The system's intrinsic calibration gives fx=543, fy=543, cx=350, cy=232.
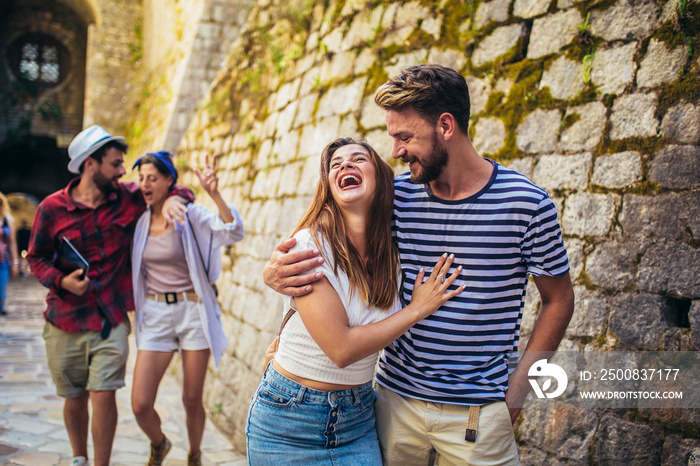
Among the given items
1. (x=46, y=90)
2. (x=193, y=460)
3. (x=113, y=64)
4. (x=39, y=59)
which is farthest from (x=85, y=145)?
(x=39, y=59)

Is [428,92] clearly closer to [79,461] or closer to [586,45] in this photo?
[586,45]

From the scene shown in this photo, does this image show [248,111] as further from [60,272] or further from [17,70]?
[17,70]

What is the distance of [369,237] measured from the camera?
1.77 meters

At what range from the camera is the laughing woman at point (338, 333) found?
1.59 meters

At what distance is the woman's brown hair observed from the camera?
5.52 feet

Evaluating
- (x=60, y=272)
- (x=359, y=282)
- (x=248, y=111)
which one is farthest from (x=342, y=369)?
(x=248, y=111)

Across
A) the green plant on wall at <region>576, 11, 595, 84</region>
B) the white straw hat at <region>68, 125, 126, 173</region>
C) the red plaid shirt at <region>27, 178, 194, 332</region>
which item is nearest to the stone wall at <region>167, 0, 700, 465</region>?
the green plant on wall at <region>576, 11, 595, 84</region>

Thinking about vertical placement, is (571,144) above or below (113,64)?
below

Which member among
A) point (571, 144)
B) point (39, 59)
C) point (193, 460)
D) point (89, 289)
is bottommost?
point (193, 460)

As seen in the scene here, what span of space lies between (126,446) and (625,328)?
11.0ft

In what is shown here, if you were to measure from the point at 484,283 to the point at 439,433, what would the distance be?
482 mm

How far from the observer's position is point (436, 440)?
168 centimetres

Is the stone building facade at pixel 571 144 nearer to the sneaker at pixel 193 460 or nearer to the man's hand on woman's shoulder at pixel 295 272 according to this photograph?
the sneaker at pixel 193 460

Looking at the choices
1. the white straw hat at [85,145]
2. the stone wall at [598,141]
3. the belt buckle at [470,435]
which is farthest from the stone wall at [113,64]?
the belt buckle at [470,435]
